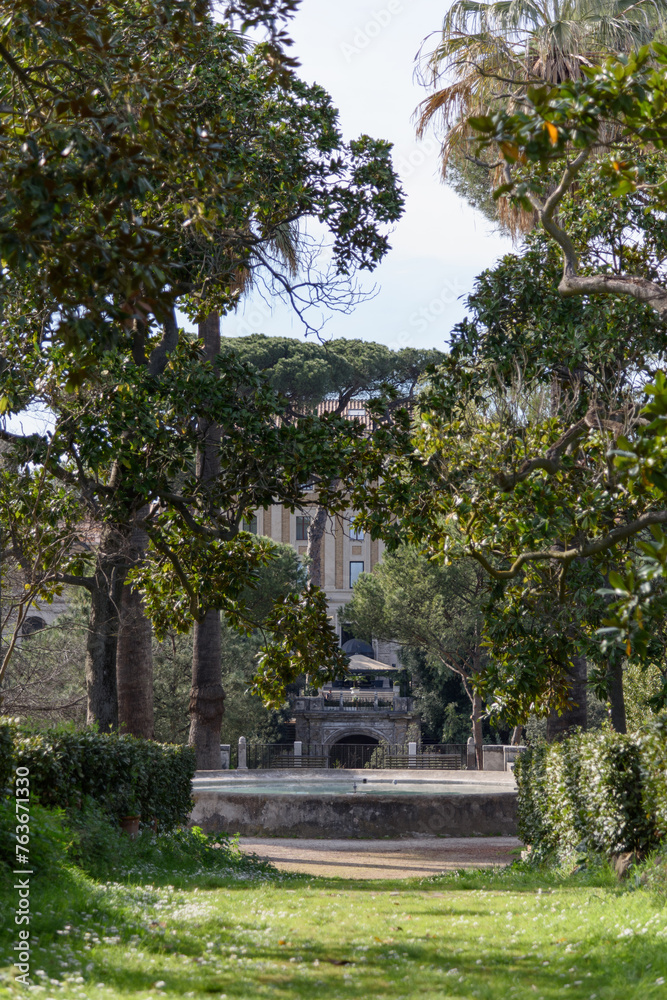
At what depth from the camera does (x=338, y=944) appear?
19.2 feet

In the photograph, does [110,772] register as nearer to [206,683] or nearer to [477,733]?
[206,683]

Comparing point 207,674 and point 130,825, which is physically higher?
point 207,674

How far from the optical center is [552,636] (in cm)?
919

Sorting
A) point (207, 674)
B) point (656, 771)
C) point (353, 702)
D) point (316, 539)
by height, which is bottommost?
point (353, 702)

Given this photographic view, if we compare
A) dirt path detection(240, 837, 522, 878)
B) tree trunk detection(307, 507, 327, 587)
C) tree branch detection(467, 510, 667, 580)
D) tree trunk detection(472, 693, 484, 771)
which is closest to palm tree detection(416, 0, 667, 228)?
tree branch detection(467, 510, 667, 580)

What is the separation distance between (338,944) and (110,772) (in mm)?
3775

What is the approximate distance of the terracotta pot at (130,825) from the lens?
9242 mm

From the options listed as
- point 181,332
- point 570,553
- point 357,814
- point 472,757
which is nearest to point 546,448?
point 570,553

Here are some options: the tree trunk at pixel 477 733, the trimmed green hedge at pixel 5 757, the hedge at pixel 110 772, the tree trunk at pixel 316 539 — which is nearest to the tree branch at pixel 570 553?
the hedge at pixel 110 772

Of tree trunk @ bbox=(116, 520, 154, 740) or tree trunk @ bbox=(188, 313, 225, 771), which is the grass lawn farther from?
tree trunk @ bbox=(188, 313, 225, 771)

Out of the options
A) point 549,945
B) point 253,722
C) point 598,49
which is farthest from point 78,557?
point 253,722

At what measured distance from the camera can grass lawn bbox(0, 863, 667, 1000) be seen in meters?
4.50

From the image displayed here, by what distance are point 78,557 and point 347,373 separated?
29173mm

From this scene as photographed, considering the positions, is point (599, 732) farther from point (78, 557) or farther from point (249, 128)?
point (249, 128)
